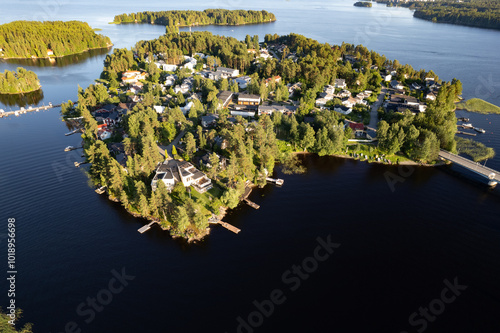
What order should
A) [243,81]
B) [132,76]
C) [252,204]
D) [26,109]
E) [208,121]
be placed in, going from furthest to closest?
1. [132,76]
2. [243,81]
3. [26,109]
4. [208,121]
5. [252,204]

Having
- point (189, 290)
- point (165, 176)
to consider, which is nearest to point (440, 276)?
point (189, 290)

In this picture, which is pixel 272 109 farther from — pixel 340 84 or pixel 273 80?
pixel 340 84

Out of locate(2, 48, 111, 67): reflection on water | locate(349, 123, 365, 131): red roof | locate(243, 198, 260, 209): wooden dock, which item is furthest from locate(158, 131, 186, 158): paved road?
locate(2, 48, 111, 67): reflection on water

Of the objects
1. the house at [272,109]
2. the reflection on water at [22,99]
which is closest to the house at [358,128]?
the house at [272,109]

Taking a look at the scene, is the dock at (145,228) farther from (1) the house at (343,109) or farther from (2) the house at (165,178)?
(1) the house at (343,109)

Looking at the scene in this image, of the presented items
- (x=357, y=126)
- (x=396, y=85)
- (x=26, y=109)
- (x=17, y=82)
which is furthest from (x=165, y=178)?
(x=396, y=85)
